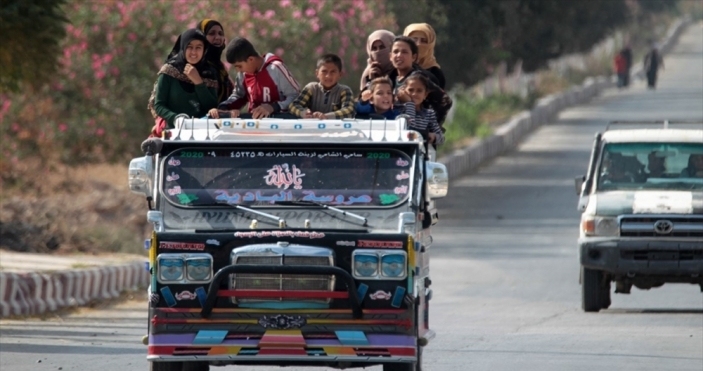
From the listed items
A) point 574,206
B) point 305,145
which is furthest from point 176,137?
point 574,206

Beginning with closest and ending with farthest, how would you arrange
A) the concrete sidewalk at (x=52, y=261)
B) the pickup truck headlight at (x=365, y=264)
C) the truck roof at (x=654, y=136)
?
1. the pickup truck headlight at (x=365, y=264)
2. the truck roof at (x=654, y=136)
3. the concrete sidewalk at (x=52, y=261)

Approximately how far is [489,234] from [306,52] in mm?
4731

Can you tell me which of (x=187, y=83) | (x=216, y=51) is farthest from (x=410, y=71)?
(x=187, y=83)

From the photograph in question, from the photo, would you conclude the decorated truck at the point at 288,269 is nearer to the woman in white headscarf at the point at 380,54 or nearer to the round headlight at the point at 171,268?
the round headlight at the point at 171,268

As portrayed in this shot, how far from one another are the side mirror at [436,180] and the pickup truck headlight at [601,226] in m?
6.61

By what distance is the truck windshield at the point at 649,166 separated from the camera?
16.5 m

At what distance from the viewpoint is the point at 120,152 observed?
2856 centimetres

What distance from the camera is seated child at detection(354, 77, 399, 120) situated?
10.7 meters

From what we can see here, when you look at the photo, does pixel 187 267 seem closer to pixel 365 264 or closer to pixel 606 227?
pixel 365 264

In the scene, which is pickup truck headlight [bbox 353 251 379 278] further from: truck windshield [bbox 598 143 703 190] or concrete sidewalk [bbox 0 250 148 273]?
concrete sidewalk [bbox 0 250 148 273]

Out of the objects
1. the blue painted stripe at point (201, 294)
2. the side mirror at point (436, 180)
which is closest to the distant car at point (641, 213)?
the side mirror at point (436, 180)

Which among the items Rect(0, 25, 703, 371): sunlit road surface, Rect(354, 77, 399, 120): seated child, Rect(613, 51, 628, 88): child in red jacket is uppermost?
Rect(613, 51, 628, 88): child in red jacket

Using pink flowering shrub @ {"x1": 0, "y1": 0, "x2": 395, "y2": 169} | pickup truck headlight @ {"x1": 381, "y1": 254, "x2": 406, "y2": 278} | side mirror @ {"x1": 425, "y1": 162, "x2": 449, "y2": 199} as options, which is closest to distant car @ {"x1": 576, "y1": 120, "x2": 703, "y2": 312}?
side mirror @ {"x1": 425, "y1": 162, "x2": 449, "y2": 199}

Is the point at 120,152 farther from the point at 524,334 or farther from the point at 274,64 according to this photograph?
the point at 274,64
